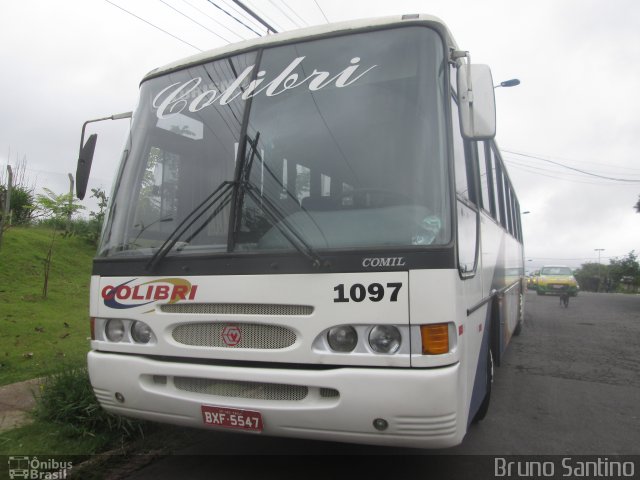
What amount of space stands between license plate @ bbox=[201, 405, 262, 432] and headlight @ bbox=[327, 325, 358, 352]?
0.61 m

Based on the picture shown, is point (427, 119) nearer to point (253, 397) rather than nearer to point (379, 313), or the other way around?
point (379, 313)

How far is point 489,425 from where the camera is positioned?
5062mm

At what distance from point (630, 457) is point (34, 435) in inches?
185

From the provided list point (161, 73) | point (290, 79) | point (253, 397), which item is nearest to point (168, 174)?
point (161, 73)

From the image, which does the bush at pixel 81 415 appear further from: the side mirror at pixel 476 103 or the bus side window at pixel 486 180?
the bus side window at pixel 486 180

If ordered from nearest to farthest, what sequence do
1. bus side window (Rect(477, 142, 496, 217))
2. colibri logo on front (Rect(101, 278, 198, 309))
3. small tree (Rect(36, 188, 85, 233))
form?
colibri logo on front (Rect(101, 278, 198, 309)) → bus side window (Rect(477, 142, 496, 217)) → small tree (Rect(36, 188, 85, 233))

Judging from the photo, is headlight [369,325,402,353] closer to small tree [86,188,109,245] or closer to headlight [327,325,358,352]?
headlight [327,325,358,352]

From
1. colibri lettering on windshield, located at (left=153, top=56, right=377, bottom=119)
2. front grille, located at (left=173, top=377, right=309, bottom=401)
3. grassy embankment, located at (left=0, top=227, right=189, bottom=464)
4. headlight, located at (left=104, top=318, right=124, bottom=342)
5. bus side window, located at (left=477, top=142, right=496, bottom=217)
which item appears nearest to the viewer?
front grille, located at (left=173, top=377, right=309, bottom=401)

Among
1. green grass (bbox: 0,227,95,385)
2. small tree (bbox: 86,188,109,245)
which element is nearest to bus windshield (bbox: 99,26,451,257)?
green grass (bbox: 0,227,95,385)

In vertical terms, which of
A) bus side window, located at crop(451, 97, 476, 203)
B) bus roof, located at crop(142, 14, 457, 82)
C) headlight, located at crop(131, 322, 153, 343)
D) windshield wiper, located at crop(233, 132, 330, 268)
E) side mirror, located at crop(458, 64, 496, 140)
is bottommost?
headlight, located at crop(131, 322, 153, 343)

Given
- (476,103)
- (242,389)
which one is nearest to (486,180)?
(476,103)

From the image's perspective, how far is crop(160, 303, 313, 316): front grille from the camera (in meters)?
3.01

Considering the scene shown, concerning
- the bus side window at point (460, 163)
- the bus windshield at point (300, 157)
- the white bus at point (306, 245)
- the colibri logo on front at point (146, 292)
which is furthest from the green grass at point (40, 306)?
the bus side window at point (460, 163)

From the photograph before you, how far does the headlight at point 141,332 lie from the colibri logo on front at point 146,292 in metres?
0.13
